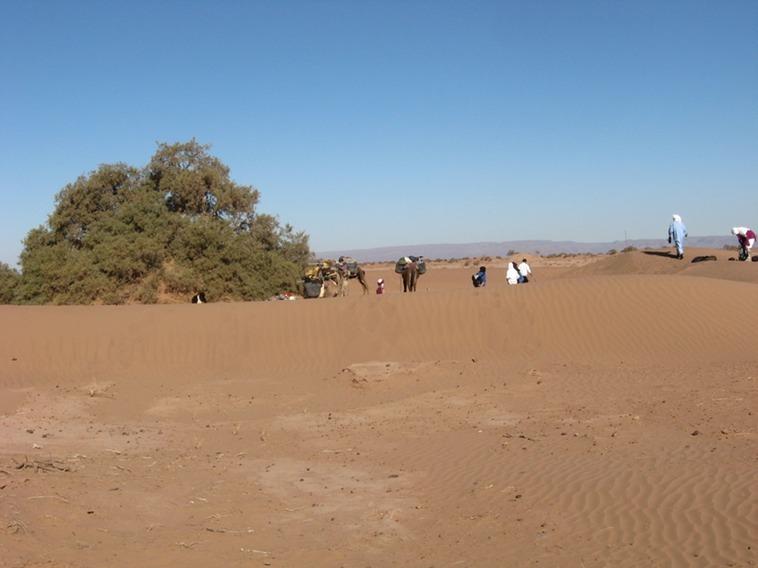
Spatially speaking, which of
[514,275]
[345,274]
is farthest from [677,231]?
[345,274]

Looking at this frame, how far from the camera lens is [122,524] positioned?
6.41m

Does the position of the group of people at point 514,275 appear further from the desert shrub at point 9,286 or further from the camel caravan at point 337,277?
the desert shrub at point 9,286

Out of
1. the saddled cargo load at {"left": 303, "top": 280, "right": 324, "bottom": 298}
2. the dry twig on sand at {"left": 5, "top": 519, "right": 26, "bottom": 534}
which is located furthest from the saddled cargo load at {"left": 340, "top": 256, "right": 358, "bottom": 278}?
the dry twig on sand at {"left": 5, "top": 519, "right": 26, "bottom": 534}

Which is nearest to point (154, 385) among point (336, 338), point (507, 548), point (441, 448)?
point (336, 338)

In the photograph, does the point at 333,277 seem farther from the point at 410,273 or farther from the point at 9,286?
the point at 9,286

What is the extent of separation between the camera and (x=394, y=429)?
10867 mm

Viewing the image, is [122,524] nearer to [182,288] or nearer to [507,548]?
[507,548]

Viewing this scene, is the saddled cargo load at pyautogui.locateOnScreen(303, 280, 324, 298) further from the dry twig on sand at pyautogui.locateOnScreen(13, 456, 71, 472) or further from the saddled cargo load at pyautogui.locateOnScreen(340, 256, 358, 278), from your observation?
the dry twig on sand at pyautogui.locateOnScreen(13, 456, 71, 472)

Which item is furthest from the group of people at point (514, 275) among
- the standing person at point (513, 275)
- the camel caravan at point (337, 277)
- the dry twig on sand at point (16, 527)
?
the dry twig on sand at point (16, 527)

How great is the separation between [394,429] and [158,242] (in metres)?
17.2

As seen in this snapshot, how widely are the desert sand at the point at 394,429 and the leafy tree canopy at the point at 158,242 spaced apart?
6.34 metres

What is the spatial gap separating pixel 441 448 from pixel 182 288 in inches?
698

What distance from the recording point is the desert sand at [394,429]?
19.8 feet

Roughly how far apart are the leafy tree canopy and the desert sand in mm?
6338
